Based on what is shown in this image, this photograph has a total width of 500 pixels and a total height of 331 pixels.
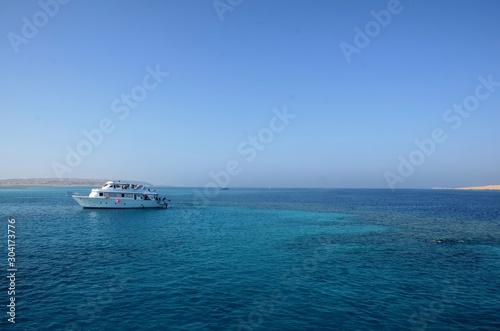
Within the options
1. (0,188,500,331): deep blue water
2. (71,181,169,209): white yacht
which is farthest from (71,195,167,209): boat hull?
(0,188,500,331): deep blue water

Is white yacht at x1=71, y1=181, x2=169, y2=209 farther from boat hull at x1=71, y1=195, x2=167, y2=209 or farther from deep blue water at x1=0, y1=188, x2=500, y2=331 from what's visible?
deep blue water at x1=0, y1=188, x2=500, y2=331

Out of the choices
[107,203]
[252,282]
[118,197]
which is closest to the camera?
[252,282]

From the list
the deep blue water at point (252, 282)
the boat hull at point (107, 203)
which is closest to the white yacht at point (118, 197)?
the boat hull at point (107, 203)

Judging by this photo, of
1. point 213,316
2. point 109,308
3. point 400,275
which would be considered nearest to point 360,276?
point 400,275

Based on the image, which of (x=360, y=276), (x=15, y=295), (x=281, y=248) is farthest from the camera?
(x=281, y=248)

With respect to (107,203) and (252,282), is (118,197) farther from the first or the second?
(252,282)

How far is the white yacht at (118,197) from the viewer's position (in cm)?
7381

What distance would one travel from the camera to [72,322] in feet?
50.8

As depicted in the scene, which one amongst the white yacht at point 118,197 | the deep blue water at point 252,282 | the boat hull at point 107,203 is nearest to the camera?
the deep blue water at point 252,282

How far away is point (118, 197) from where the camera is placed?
75.4 meters

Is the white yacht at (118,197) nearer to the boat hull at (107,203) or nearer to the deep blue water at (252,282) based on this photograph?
the boat hull at (107,203)

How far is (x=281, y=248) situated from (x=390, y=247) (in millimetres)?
13497

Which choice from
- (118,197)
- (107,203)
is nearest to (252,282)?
(118,197)

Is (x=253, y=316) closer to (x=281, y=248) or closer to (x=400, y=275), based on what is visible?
(x=400, y=275)
